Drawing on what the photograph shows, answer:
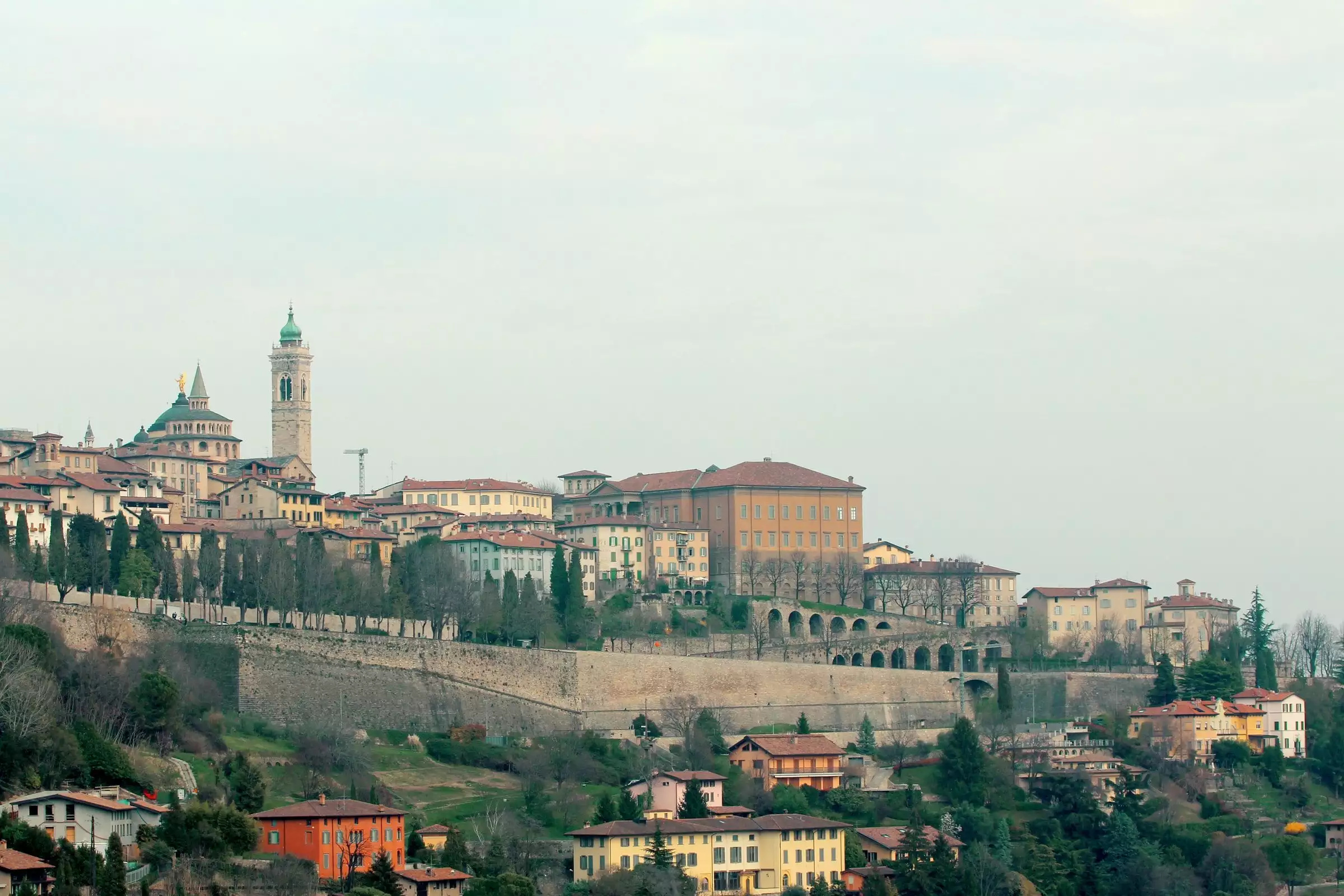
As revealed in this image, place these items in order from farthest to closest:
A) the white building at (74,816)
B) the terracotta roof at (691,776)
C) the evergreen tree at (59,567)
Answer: the evergreen tree at (59,567)
the terracotta roof at (691,776)
the white building at (74,816)

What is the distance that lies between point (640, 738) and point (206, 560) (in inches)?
518

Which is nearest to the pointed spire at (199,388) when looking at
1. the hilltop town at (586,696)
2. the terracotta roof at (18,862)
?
the hilltop town at (586,696)

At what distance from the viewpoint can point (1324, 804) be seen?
7469cm

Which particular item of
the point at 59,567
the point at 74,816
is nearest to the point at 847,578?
the point at 59,567

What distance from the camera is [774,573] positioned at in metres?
95.2

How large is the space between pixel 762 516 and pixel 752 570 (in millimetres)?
2339

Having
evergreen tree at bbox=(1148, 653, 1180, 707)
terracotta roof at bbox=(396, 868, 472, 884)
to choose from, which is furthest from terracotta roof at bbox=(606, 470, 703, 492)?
terracotta roof at bbox=(396, 868, 472, 884)

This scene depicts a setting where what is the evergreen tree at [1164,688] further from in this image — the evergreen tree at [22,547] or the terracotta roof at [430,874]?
the evergreen tree at [22,547]

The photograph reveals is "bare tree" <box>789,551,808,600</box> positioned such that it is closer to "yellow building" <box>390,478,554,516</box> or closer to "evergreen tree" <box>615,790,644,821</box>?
"yellow building" <box>390,478,554,516</box>

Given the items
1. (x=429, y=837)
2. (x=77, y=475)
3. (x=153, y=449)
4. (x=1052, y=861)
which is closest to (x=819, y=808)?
(x=1052, y=861)

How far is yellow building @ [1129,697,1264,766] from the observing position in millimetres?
77375

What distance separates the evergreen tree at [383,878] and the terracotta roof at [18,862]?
6.55 meters

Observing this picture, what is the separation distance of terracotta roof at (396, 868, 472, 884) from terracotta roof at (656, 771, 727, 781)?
10.6 m

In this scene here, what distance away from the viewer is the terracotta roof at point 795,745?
7000cm
